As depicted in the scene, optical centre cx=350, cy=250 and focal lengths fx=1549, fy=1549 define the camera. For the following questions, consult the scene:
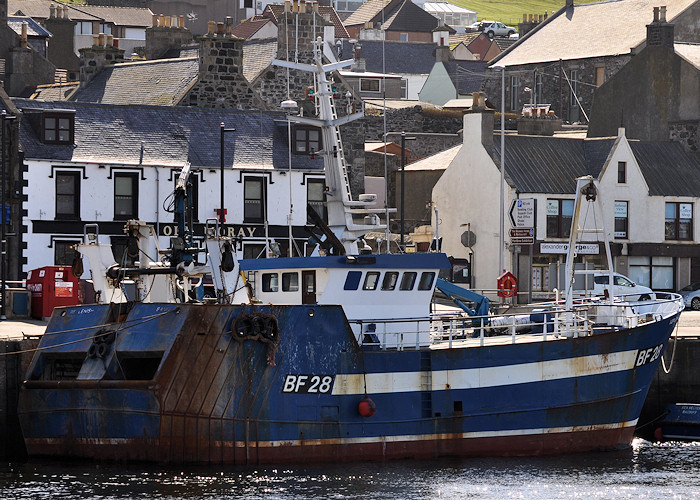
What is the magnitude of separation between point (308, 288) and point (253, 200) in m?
17.1

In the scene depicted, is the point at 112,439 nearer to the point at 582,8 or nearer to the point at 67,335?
the point at 67,335

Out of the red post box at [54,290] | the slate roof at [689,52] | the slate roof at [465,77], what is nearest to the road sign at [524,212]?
the red post box at [54,290]

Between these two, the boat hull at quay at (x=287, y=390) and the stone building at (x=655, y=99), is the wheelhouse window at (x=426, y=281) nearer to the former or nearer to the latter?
the boat hull at quay at (x=287, y=390)

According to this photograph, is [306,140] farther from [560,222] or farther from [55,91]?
[55,91]

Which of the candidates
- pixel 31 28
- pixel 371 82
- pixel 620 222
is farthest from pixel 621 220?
pixel 31 28

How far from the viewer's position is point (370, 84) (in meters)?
90.0

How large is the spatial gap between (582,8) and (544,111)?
27.3m

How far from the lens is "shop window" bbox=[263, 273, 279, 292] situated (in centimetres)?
3247

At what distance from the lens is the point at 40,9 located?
110875 millimetres

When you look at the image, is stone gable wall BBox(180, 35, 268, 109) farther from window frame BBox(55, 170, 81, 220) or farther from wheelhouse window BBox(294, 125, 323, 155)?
window frame BBox(55, 170, 81, 220)

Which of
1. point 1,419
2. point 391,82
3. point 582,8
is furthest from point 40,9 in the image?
point 1,419

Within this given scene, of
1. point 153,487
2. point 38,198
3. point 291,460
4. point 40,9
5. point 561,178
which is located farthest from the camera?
point 40,9

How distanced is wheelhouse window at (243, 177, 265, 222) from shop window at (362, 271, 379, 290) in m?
16.8

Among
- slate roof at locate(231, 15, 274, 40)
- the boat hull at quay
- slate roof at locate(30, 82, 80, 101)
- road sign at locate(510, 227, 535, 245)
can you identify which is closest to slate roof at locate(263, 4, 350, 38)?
slate roof at locate(231, 15, 274, 40)
